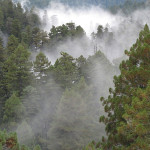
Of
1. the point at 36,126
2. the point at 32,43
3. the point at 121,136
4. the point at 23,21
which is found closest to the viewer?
the point at 121,136

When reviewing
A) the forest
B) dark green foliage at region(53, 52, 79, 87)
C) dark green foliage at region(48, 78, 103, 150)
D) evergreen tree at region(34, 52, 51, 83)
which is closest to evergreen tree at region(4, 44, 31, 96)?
the forest

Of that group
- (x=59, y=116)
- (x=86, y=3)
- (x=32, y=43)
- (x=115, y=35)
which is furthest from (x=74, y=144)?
(x=86, y=3)

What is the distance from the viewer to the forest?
8.19 m

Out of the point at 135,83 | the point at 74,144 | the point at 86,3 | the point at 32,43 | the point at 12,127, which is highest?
the point at 86,3

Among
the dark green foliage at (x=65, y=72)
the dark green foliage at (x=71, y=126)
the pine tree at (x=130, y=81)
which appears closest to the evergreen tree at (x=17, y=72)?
the dark green foliage at (x=65, y=72)

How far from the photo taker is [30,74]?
29.2 m

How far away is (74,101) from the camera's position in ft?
66.8

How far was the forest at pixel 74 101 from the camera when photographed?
26.9 feet

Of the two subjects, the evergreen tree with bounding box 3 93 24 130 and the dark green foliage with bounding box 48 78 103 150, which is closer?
the dark green foliage with bounding box 48 78 103 150

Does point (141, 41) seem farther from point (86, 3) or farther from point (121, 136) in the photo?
point (86, 3)

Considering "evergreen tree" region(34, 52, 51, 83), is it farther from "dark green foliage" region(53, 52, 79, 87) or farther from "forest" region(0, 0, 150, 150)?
"dark green foliage" region(53, 52, 79, 87)

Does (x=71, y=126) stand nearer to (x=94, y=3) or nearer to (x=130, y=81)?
(x=130, y=81)

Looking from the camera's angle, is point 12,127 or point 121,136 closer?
point 121,136

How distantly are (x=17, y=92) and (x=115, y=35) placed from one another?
61.8 metres
